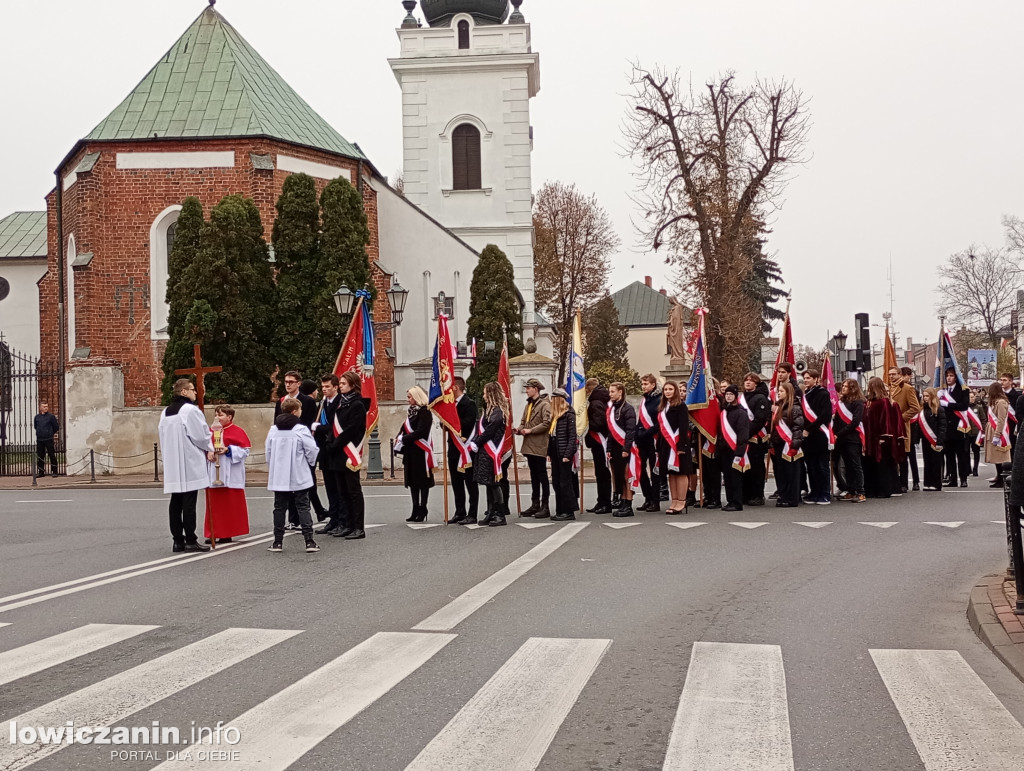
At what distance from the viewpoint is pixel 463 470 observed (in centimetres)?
1449

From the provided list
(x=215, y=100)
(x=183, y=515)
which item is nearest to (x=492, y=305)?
(x=215, y=100)

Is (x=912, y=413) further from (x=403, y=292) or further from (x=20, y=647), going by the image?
(x=20, y=647)

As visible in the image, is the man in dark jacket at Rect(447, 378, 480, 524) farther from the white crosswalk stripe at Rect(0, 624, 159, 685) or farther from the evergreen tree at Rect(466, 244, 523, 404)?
the evergreen tree at Rect(466, 244, 523, 404)

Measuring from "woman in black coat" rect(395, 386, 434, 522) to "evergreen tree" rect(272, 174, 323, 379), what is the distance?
13.6 metres

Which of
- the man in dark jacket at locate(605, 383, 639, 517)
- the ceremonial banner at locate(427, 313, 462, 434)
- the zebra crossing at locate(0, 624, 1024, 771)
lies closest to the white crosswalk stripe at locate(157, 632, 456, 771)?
the zebra crossing at locate(0, 624, 1024, 771)

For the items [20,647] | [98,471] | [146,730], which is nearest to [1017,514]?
[146,730]

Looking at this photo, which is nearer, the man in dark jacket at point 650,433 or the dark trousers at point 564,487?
the dark trousers at point 564,487

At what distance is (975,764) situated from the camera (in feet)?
14.4

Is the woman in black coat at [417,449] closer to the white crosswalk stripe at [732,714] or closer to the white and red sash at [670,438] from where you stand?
the white and red sash at [670,438]

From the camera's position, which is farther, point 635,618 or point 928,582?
point 928,582

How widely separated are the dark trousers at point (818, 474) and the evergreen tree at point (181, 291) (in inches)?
634

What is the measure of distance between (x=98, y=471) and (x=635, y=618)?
69.6 feet

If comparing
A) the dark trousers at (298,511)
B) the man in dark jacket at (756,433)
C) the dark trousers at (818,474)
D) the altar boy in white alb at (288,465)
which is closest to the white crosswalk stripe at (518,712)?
the dark trousers at (298,511)

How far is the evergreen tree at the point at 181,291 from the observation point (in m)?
26.5
